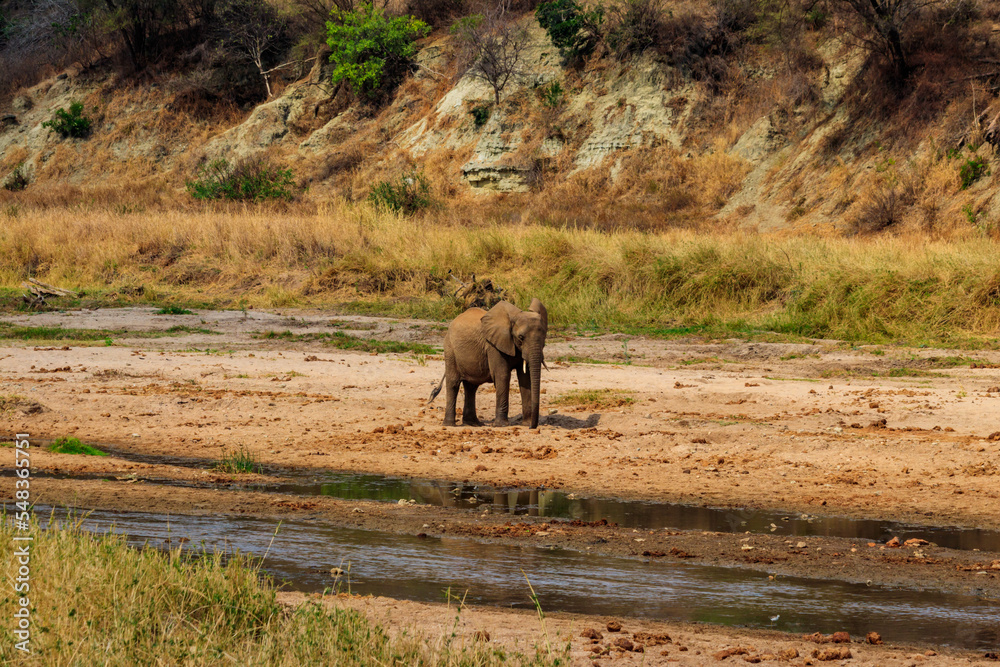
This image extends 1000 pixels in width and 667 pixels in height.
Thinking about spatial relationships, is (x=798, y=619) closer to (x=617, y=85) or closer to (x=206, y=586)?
(x=206, y=586)

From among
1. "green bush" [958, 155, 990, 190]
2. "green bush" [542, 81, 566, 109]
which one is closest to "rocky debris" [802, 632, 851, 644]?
"green bush" [958, 155, 990, 190]

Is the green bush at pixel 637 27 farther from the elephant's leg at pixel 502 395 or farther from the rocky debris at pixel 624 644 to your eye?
the rocky debris at pixel 624 644

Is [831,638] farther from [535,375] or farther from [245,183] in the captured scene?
[245,183]

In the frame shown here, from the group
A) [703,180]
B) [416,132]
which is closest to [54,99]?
[416,132]

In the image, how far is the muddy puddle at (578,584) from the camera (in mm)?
5477

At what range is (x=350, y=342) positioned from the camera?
16906 millimetres

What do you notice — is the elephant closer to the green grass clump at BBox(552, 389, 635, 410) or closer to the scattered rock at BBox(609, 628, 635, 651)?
the green grass clump at BBox(552, 389, 635, 410)

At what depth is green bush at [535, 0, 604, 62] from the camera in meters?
37.7

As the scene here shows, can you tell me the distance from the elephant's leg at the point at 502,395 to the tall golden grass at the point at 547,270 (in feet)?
24.5

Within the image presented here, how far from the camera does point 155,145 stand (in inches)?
1861

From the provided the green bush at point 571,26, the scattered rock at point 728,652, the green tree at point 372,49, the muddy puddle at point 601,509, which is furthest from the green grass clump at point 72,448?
the green tree at point 372,49

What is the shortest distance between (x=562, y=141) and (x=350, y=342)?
839 inches

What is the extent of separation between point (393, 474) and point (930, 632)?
17.4 ft

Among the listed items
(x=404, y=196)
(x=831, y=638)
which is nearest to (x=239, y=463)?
(x=831, y=638)
